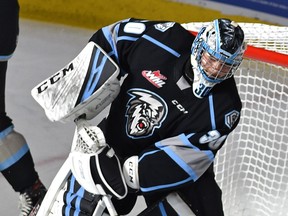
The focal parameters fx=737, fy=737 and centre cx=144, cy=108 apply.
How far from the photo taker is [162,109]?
200cm

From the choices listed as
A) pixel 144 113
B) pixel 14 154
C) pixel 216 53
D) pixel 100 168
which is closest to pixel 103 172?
pixel 100 168

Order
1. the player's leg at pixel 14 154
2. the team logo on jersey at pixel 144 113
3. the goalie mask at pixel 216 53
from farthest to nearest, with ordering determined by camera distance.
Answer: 1. the player's leg at pixel 14 154
2. the team logo on jersey at pixel 144 113
3. the goalie mask at pixel 216 53

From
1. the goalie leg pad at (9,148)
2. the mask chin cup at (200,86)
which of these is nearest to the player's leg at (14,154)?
the goalie leg pad at (9,148)

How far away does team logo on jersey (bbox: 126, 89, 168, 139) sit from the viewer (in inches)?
78.9

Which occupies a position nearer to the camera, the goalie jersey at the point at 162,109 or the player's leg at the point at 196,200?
the goalie jersey at the point at 162,109

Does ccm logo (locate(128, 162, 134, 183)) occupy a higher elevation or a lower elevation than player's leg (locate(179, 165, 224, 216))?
higher

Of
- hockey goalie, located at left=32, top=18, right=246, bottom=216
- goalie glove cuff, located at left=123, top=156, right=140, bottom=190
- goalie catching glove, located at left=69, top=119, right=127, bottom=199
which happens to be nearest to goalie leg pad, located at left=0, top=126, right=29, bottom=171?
hockey goalie, located at left=32, top=18, right=246, bottom=216

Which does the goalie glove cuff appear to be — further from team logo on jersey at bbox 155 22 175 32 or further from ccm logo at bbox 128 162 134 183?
team logo on jersey at bbox 155 22 175 32

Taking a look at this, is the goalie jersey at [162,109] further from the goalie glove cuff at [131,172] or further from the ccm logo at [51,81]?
the ccm logo at [51,81]

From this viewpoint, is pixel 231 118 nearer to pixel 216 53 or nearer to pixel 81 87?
pixel 216 53

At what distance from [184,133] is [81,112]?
1.01 feet

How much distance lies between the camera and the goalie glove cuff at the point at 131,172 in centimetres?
195

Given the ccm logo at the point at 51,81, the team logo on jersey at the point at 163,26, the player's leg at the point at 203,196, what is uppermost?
the team logo on jersey at the point at 163,26

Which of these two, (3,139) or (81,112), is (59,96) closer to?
(81,112)
